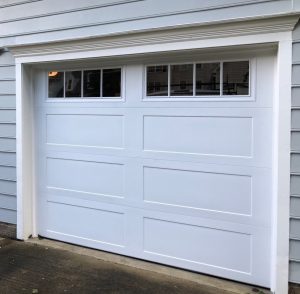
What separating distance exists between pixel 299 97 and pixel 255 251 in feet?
4.56

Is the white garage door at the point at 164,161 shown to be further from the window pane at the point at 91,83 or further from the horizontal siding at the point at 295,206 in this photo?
the horizontal siding at the point at 295,206

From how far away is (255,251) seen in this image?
3.38 m

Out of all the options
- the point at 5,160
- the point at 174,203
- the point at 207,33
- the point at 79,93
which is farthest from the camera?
the point at 5,160

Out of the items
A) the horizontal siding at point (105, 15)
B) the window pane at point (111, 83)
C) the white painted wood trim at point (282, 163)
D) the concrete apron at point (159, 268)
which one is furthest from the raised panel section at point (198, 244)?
the horizontal siding at point (105, 15)

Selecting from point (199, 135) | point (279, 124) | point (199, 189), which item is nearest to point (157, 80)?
point (199, 135)

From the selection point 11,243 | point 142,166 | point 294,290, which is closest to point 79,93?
point 142,166

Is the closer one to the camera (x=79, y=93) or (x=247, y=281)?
(x=247, y=281)

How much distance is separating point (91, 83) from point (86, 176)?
103cm

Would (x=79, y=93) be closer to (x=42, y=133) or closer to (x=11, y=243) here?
(x=42, y=133)

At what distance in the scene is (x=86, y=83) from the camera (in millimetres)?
4234

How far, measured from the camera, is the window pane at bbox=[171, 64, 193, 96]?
3613 millimetres

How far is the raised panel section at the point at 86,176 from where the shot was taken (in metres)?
4.05

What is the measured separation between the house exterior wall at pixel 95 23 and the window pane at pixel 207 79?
422 mm

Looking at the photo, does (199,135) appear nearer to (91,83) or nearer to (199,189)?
(199,189)
